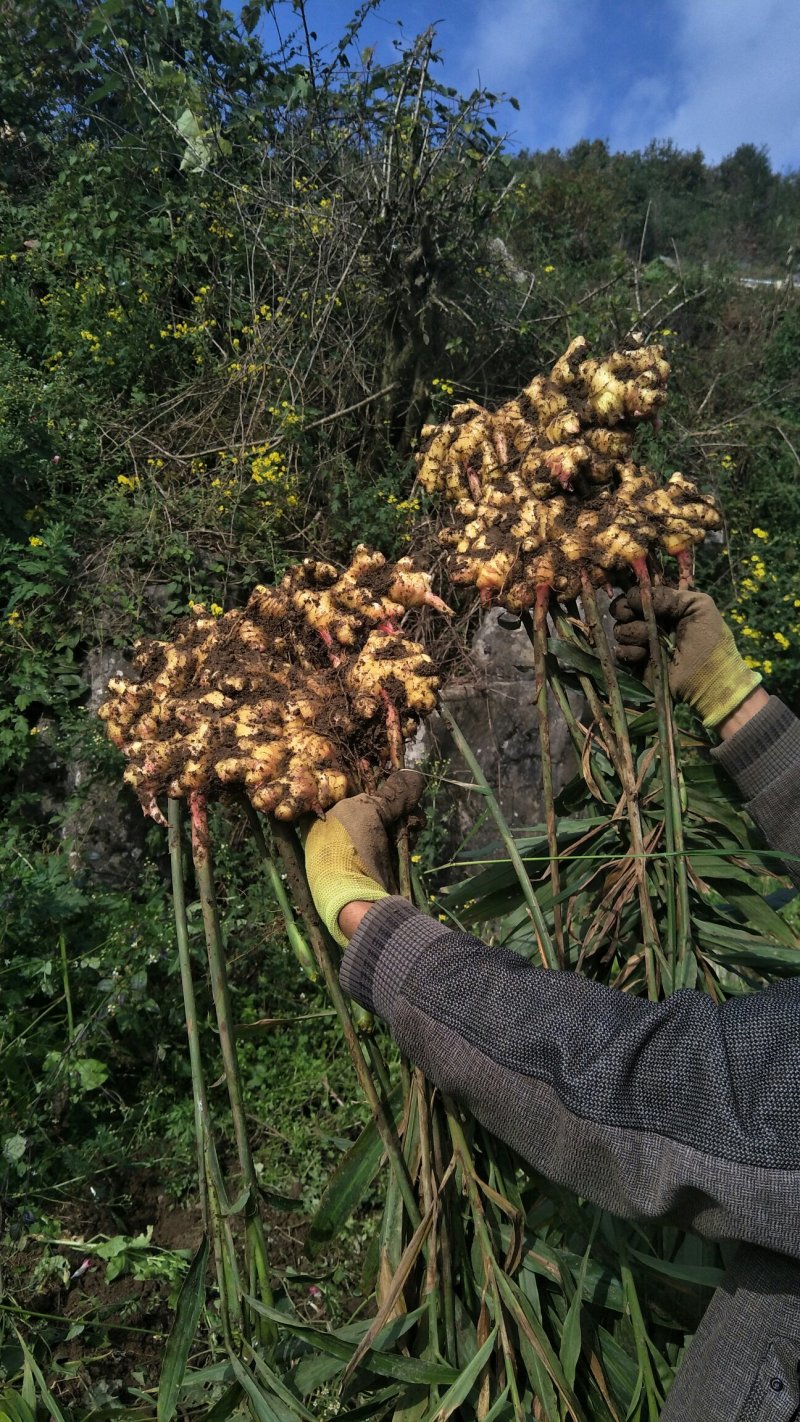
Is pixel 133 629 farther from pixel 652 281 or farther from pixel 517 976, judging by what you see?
pixel 652 281

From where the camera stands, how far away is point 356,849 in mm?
1175

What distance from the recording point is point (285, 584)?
55.8 inches

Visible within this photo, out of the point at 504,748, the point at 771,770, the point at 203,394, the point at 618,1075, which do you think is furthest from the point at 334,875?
the point at 203,394

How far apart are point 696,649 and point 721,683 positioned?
0.07 meters

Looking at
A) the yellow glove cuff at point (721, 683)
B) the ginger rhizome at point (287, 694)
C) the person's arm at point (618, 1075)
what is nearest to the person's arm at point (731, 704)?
the yellow glove cuff at point (721, 683)

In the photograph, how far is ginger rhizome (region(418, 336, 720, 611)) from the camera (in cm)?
134

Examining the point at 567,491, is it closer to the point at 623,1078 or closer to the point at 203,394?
the point at 623,1078

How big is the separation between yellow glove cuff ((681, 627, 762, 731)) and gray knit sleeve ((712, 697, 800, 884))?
51mm

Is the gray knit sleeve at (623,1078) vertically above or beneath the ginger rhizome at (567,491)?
beneath

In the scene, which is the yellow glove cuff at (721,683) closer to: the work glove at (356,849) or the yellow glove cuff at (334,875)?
the work glove at (356,849)

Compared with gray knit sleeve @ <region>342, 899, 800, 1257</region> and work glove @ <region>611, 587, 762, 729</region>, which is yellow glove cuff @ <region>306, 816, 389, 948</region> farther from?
work glove @ <region>611, 587, 762, 729</region>

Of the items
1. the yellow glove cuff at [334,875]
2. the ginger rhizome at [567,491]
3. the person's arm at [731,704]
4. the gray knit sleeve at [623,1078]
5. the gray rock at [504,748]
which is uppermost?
the ginger rhizome at [567,491]

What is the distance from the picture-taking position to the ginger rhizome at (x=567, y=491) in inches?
52.9

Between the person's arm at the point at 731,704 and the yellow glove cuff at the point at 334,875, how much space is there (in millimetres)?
659
